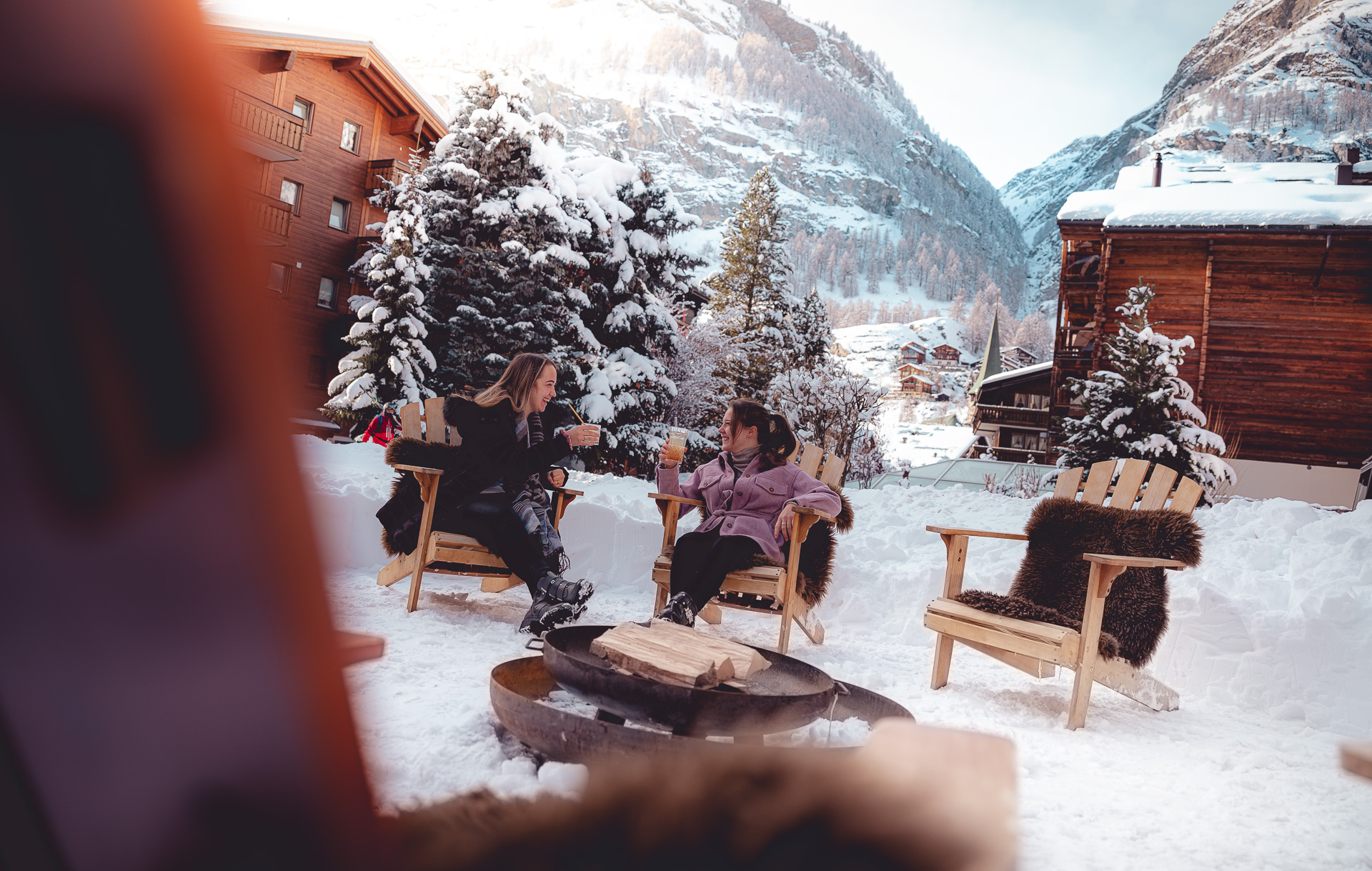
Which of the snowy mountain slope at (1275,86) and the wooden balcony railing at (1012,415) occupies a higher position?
the snowy mountain slope at (1275,86)

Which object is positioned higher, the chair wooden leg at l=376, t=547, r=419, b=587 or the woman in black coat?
the woman in black coat

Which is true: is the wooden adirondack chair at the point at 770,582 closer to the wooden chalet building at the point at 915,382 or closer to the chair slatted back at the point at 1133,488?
the chair slatted back at the point at 1133,488

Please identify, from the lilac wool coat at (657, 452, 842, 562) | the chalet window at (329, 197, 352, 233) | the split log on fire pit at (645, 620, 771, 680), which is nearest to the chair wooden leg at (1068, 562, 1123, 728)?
the lilac wool coat at (657, 452, 842, 562)

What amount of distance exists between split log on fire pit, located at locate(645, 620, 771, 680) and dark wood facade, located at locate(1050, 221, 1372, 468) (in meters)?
13.4

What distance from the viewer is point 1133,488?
3678 millimetres

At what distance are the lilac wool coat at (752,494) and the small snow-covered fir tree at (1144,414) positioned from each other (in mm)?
6625

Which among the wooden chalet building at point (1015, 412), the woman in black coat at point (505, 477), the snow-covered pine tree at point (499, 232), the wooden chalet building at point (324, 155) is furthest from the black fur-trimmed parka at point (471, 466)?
the wooden chalet building at point (1015, 412)

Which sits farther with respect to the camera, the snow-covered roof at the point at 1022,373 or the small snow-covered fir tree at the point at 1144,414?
the snow-covered roof at the point at 1022,373

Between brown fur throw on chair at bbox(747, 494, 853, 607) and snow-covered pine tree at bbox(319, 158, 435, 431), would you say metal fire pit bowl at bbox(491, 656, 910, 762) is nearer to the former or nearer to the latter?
brown fur throw on chair at bbox(747, 494, 853, 607)

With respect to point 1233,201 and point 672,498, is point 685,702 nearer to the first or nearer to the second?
point 672,498

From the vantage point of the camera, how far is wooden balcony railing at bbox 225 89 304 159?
13.9 metres

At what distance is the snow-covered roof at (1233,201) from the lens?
511 inches

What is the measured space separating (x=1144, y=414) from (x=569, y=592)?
323 inches

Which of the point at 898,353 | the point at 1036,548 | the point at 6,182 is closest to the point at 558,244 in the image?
the point at 1036,548
